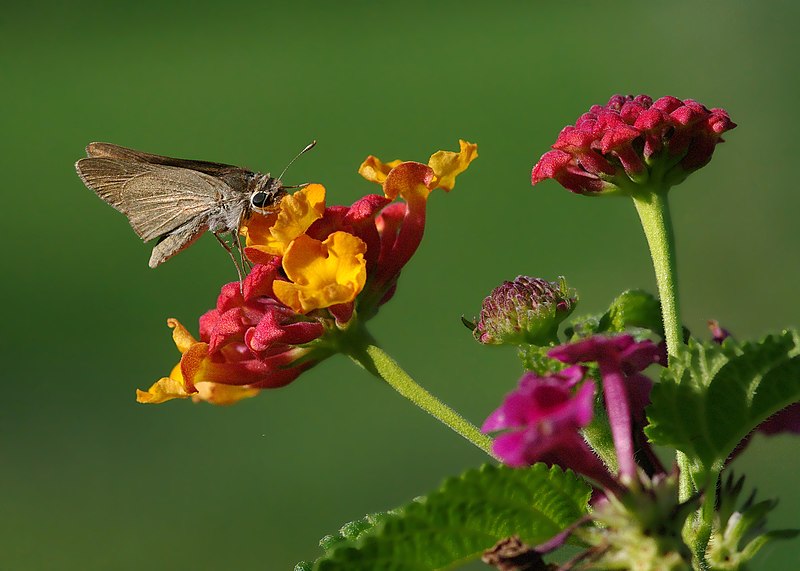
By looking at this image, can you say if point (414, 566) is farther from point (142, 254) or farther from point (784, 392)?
point (142, 254)

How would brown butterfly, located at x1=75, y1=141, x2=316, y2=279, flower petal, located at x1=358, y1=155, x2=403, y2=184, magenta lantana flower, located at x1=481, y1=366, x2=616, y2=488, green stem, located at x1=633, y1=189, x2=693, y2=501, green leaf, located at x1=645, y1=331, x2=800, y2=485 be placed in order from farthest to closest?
brown butterfly, located at x1=75, y1=141, x2=316, y2=279 → flower petal, located at x1=358, y1=155, x2=403, y2=184 → green stem, located at x1=633, y1=189, x2=693, y2=501 → green leaf, located at x1=645, y1=331, x2=800, y2=485 → magenta lantana flower, located at x1=481, y1=366, x2=616, y2=488

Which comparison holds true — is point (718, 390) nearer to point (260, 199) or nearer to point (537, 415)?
Answer: point (537, 415)

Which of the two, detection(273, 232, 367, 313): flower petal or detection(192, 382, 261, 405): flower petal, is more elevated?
detection(273, 232, 367, 313): flower petal

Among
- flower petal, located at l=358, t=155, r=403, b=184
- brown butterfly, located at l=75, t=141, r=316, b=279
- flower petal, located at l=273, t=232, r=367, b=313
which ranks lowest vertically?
flower petal, located at l=273, t=232, r=367, b=313

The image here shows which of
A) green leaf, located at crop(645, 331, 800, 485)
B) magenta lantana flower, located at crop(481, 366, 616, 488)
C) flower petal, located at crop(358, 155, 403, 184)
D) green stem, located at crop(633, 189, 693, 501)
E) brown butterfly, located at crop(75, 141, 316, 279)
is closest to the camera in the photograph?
magenta lantana flower, located at crop(481, 366, 616, 488)

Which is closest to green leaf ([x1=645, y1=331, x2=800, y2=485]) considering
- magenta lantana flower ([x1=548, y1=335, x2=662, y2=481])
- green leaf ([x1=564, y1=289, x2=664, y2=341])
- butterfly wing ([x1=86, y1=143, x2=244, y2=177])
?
magenta lantana flower ([x1=548, y1=335, x2=662, y2=481])

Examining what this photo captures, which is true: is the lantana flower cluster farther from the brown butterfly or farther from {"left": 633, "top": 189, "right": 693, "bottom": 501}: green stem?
the brown butterfly

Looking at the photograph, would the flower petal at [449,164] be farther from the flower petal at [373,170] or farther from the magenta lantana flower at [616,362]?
the magenta lantana flower at [616,362]

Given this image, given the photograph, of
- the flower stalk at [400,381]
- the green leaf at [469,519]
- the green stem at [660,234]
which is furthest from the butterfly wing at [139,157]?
the green leaf at [469,519]
